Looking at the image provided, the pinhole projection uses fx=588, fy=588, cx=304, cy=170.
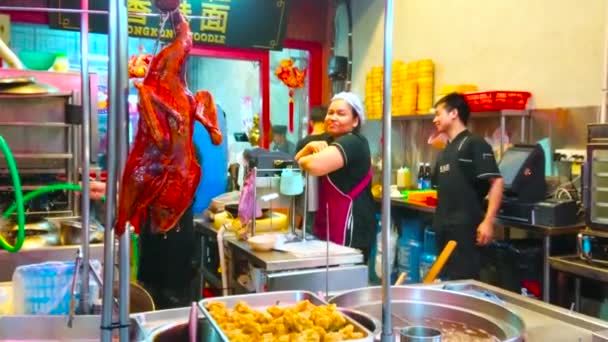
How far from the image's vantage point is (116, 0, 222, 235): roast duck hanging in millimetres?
1001

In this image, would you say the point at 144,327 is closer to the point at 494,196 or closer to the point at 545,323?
the point at 545,323

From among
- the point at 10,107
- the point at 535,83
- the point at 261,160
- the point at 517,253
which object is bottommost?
the point at 517,253

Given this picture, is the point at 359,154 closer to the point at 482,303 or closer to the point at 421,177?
the point at 482,303

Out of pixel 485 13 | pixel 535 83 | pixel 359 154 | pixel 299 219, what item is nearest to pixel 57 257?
pixel 299 219

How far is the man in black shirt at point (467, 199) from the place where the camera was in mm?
3484

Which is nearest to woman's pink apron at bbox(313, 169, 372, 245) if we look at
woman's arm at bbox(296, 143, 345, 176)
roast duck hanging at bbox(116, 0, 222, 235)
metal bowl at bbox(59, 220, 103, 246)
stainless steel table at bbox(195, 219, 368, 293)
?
woman's arm at bbox(296, 143, 345, 176)

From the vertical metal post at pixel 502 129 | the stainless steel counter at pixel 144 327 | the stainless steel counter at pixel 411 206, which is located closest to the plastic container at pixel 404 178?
the stainless steel counter at pixel 411 206

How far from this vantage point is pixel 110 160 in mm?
837

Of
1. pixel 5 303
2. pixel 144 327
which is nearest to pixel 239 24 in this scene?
pixel 5 303

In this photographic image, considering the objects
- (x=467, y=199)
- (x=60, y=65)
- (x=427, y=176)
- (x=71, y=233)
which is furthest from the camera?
(x=427, y=176)

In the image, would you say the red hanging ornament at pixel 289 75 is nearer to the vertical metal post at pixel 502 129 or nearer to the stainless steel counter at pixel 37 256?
the vertical metal post at pixel 502 129

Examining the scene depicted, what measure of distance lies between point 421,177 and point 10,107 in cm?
347

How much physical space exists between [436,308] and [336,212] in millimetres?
1597

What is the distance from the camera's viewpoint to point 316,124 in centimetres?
461
